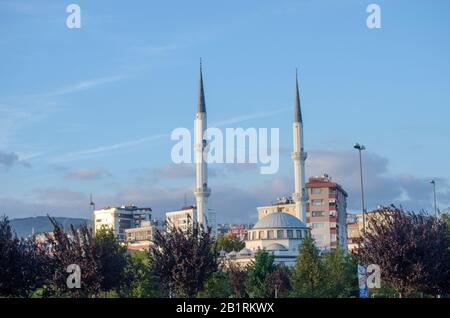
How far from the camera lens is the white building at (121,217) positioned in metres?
190

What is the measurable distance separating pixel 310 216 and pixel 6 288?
332 feet

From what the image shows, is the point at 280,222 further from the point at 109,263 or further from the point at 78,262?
the point at 78,262

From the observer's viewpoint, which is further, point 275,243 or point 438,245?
point 275,243

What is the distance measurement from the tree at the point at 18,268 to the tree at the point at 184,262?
194 inches

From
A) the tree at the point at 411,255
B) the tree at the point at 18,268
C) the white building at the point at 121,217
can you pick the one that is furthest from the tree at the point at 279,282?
the white building at the point at 121,217

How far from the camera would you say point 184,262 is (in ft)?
114

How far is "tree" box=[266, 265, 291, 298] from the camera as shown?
177ft

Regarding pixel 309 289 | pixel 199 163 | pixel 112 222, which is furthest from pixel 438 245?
pixel 112 222

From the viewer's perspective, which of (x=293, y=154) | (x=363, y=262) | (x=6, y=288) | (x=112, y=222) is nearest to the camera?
(x=6, y=288)

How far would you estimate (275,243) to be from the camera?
9419cm

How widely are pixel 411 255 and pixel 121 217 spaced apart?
16321 centimetres

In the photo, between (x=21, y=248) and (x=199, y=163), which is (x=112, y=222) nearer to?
(x=199, y=163)

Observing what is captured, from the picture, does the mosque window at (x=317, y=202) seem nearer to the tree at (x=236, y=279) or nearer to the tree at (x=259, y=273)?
the tree at (x=259, y=273)

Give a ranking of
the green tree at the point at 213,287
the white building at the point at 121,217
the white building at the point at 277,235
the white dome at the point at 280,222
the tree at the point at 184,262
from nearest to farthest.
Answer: the tree at the point at 184,262 → the green tree at the point at 213,287 → the white building at the point at 277,235 → the white dome at the point at 280,222 → the white building at the point at 121,217
